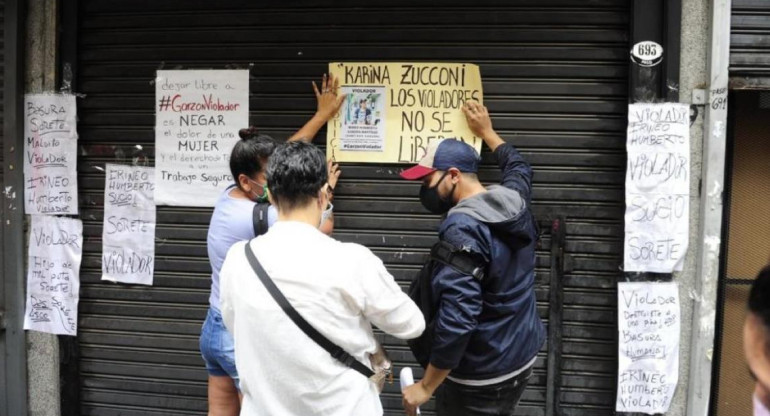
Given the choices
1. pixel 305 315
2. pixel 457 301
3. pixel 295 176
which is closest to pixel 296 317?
pixel 305 315

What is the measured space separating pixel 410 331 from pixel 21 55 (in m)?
3.53

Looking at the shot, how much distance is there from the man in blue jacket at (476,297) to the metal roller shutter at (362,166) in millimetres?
897

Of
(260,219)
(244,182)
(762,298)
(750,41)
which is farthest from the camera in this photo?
→ (750,41)

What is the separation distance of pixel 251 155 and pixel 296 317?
1.10 meters

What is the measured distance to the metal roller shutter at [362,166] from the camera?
3.61 metres

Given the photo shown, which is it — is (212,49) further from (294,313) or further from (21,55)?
(294,313)

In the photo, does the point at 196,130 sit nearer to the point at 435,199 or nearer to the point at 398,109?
the point at 398,109

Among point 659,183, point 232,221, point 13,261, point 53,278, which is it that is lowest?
point 53,278

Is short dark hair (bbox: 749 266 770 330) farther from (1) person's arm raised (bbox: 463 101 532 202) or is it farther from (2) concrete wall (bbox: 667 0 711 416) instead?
(2) concrete wall (bbox: 667 0 711 416)

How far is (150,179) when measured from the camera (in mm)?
4012

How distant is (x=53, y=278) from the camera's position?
4137 millimetres

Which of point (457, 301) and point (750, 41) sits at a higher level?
point (750, 41)

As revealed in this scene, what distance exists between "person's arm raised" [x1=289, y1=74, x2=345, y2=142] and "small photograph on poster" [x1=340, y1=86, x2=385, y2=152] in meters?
0.06

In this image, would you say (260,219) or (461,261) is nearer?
(461,261)
